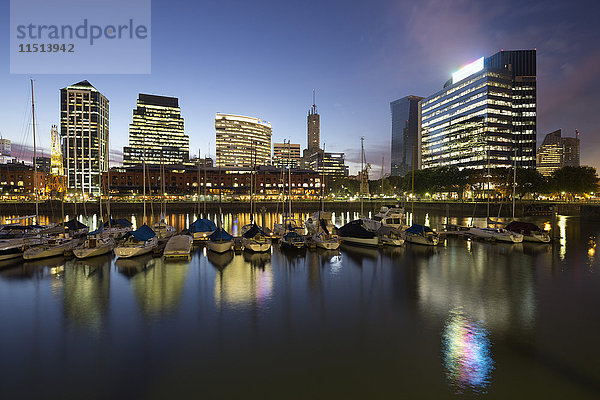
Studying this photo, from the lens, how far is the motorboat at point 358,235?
149 feet

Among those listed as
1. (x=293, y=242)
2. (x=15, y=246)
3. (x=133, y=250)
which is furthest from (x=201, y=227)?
(x=15, y=246)

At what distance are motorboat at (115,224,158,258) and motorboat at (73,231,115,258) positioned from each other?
250 cm

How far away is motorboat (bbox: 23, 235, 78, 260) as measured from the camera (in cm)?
3562

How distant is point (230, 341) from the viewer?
57.4 ft

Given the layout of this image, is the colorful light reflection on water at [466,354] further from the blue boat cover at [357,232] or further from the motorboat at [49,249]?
the motorboat at [49,249]

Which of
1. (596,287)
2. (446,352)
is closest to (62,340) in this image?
(446,352)

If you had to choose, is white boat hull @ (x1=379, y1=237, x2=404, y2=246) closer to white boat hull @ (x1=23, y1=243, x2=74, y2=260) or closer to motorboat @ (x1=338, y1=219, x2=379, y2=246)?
motorboat @ (x1=338, y1=219, x2=379, y2=246)

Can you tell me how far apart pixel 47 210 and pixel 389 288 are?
129 meters

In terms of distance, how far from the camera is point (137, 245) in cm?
3794

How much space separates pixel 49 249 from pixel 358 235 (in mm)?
39761

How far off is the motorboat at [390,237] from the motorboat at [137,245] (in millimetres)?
31882

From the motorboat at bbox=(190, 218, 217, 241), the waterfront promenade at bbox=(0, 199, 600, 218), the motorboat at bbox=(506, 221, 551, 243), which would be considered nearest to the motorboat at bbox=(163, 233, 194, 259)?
the motorboat at bbox=(190, 218, 217, 241)

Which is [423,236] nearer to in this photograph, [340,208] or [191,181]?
[340,208]

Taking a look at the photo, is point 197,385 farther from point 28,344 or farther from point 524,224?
point 524,224
